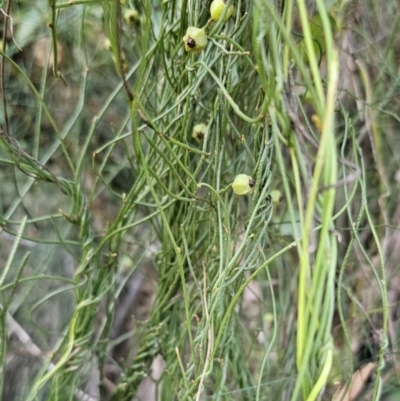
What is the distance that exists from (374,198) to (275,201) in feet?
1.37

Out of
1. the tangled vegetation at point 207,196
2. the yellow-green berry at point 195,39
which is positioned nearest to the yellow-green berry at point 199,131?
the tangled vegetation at point 207,196

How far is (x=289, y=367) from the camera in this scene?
2.49ft

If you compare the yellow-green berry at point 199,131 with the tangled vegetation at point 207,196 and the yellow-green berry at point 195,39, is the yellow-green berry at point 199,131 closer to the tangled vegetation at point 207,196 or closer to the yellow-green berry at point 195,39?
the tangled vegetation at point 207,196

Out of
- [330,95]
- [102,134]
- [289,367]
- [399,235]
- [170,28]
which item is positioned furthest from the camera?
[102,134]

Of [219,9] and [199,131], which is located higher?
[219,9]

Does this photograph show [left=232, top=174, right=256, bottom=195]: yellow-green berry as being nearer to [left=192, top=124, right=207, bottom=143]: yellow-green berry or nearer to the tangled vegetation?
the tangled vegetation

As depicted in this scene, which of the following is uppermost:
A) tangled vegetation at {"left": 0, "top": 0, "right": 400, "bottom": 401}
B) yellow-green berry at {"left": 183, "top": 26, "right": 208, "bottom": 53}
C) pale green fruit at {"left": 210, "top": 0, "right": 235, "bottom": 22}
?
pale green fruit at {"left": 210, "top": 0, "right": 235, "bottom": 22}

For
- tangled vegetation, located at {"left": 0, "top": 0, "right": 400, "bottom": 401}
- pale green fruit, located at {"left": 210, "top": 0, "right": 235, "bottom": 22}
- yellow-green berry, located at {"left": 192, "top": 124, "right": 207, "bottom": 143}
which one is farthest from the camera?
yellow-green berry, located at {"left": 192, "top": 124, "right": 207, "bottom": 143}

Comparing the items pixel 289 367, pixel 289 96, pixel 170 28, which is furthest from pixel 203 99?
pixel 289 367

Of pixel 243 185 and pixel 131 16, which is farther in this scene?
pixel 131 16

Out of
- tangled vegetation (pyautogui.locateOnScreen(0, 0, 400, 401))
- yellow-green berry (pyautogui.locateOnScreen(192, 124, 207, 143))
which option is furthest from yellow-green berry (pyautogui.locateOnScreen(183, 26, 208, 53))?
yellow-green berry (pyautogui.locateOnScreen(192, 124, 207, 143))

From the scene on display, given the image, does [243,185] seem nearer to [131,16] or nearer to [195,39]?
[195,39]

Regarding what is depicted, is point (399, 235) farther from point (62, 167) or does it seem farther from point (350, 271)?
point (62, 167)

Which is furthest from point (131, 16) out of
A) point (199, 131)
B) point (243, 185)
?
point (243, 185)
